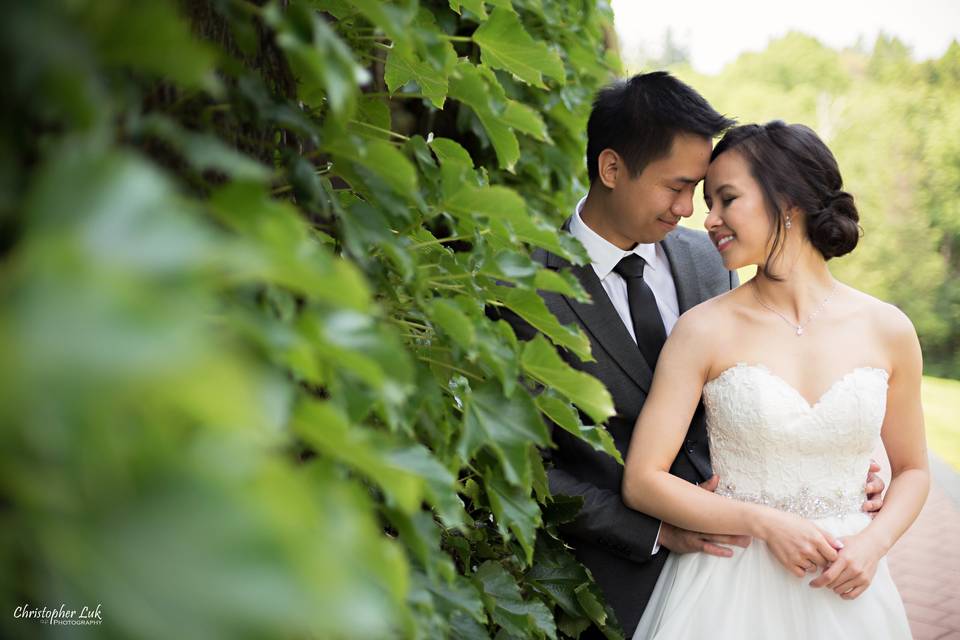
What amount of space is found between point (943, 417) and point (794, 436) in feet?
34.5

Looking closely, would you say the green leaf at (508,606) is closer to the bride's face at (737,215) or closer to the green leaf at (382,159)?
the green leaf at (382,159)

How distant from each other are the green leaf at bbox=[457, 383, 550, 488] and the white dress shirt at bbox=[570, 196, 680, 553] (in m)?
1.56

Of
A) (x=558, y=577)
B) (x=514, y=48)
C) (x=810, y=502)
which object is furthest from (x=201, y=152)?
(x=810, y=502)

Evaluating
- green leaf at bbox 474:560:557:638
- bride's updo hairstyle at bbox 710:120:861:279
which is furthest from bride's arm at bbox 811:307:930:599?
green leaf at bbox 474:560:557:638

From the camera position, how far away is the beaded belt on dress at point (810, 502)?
7.41ft

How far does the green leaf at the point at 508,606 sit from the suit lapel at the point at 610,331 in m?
1.16

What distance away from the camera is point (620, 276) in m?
2.78

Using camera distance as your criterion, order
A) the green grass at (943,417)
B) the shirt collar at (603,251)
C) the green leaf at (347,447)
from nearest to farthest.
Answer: the green leaf at (347,447) → the shirt collar at (603,251) → the green grass at (943,417)

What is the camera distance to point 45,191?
15.8 inches

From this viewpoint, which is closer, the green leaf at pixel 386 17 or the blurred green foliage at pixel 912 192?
the green leaf at pixel 386 17

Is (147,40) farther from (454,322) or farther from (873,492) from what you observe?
(873,492)

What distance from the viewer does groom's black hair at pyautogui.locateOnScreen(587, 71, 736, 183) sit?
269 centimetres

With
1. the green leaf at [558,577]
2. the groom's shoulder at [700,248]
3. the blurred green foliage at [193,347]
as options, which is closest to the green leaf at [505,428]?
the blurred green foliage at [193,347]

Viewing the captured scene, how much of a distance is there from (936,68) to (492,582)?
1967cm
